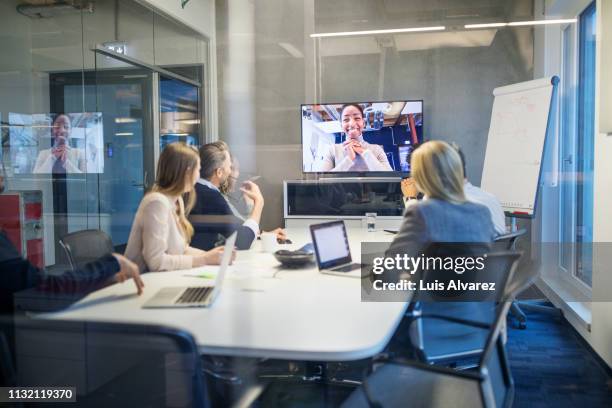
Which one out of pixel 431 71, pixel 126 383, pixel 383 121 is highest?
pixel 431 71

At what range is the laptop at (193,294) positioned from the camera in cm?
130

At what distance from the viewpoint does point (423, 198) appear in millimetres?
1896

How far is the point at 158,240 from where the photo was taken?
1.56m

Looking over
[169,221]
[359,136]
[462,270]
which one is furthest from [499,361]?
[169,221]

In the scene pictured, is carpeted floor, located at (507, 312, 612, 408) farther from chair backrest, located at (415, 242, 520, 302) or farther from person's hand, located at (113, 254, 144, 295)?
person's hand, located at (113, 254, 144, 295)

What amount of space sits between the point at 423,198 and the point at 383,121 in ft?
1.08

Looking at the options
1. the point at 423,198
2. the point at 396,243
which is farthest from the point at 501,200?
the point at 396,243

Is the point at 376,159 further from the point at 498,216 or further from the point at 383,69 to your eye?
the point at 498,216

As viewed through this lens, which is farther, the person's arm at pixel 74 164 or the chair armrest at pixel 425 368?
the chair armrest at pixel 425 368

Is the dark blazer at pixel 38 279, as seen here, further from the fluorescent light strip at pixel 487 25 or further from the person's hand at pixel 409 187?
the fluorescent light strip at pixel 487 25

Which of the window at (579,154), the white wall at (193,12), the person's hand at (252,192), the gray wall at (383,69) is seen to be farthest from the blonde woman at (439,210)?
the white wall at (193,12)

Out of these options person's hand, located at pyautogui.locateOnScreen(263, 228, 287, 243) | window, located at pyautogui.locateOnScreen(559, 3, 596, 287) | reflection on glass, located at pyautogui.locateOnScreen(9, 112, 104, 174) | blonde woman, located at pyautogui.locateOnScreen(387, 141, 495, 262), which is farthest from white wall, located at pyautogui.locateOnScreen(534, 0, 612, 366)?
reflection on glass, located at pyautogui.locateOnScreen(9, 112, 104, 174)

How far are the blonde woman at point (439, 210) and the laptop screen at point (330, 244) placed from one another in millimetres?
198

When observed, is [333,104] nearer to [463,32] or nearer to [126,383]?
[463,32]
